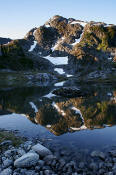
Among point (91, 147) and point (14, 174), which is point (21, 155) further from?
point (91, 147)

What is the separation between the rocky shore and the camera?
16.5m

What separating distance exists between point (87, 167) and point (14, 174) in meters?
6.75

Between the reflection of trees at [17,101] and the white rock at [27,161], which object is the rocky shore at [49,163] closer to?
the white rock at [27,161]

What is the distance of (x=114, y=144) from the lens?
2284 cm

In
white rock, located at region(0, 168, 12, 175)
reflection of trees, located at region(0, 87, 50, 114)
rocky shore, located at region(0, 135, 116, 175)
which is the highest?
white rock, located at region(0, 168, 12, 175)

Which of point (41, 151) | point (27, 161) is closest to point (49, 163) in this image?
point (41, 151)

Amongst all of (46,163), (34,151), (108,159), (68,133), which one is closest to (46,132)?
(68,133)

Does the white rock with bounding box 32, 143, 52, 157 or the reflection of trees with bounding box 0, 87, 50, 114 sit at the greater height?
the white rock with bounding box 32, 143, 52, 157

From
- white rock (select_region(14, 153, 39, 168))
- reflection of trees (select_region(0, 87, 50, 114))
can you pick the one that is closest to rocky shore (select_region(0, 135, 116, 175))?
white rock (select_region(14, 153, 39, 168))

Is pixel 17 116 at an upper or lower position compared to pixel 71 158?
lower

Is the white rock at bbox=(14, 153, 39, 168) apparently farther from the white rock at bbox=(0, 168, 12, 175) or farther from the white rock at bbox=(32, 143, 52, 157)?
the white rock at bbox=(32, 143, 52, 157)

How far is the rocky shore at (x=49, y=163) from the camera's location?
1655 centimetres

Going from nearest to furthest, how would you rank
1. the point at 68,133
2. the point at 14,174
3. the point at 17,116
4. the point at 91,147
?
the point at 14,174, the point at 91,147, the point at 68,133, the point at 17,116

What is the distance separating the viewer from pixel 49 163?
59.8 ft
